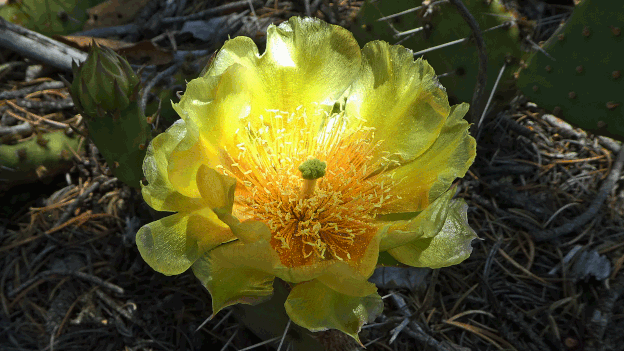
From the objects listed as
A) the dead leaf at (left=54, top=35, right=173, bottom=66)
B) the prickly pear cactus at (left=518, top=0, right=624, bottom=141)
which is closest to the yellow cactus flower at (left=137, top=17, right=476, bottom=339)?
the prickly pear cactus at (left=518, top=0, right=624, bottom=141)

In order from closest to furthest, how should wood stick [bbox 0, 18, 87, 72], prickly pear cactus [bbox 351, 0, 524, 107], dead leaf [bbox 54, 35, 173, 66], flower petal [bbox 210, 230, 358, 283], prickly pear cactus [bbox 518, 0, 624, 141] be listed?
flower petal [bbox 210, 230, 358, 283], prickly pear cactus [bbox 518, 0, 624, 141], prickly pear cactus [bbox 351, 0, 524, 107], wood stick [bbox 0, 18, 87, 72], dead leaf [bbox 54, 35, 173, 66]

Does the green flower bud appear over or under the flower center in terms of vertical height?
over

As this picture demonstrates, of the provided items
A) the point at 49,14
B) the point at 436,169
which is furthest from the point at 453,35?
the point at 49,14

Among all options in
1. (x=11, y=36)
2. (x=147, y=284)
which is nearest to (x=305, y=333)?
(x=147, y=284)

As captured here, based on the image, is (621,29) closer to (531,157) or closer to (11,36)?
(531,157)

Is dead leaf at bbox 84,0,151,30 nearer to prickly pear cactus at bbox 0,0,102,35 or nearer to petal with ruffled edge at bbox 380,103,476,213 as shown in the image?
prickly pear cactus at bbox 0,0,102,35

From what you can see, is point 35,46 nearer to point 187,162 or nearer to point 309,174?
point 187,162
